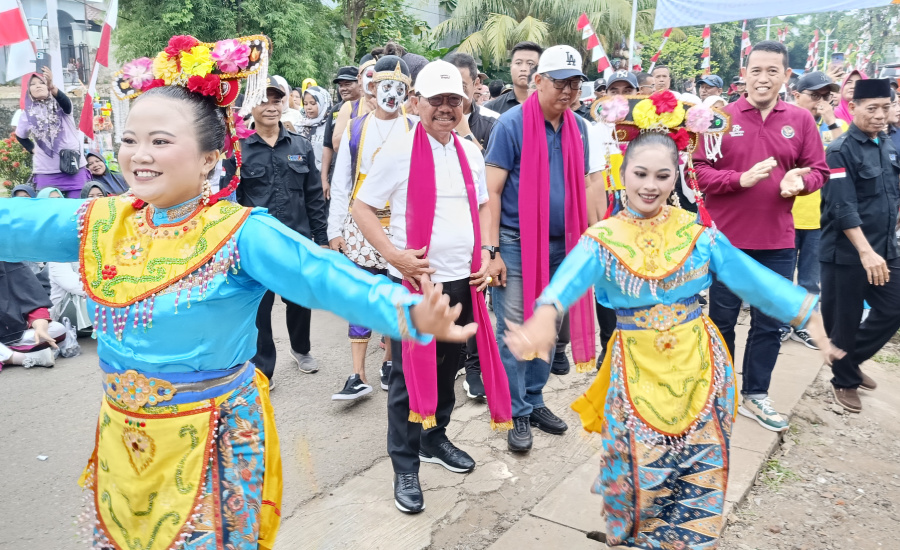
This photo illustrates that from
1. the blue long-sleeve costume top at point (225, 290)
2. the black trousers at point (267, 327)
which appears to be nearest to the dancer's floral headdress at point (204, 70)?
the blue long-sleeve costume top at point (225, 290)

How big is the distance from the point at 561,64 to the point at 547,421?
204 cm

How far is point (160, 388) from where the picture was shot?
191 cm

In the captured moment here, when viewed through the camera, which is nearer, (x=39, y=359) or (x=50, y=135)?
(x=39, y=359)

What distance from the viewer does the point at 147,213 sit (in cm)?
202

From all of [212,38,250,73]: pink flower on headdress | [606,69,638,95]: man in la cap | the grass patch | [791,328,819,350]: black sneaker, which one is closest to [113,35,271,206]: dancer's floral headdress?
[212,38,250,73]: pink flower on headdress

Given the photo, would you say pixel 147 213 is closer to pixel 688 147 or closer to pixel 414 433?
pixel 414 433

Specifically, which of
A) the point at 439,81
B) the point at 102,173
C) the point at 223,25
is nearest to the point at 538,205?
the point at 439,81

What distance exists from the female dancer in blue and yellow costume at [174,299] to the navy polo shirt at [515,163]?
6.94 ft

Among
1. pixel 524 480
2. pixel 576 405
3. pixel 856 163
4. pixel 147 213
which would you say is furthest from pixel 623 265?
pixel 856 163

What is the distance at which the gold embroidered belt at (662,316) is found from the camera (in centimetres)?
276

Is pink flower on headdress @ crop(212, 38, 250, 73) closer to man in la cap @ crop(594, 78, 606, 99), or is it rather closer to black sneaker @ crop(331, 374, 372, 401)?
black sneaker @ crop(331, 374, 372, 401)

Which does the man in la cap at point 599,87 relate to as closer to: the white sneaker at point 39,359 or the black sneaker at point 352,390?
the black sneaker at point 352,390

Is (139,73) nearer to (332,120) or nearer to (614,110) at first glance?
(614,110)

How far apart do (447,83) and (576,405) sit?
5.12 feet
